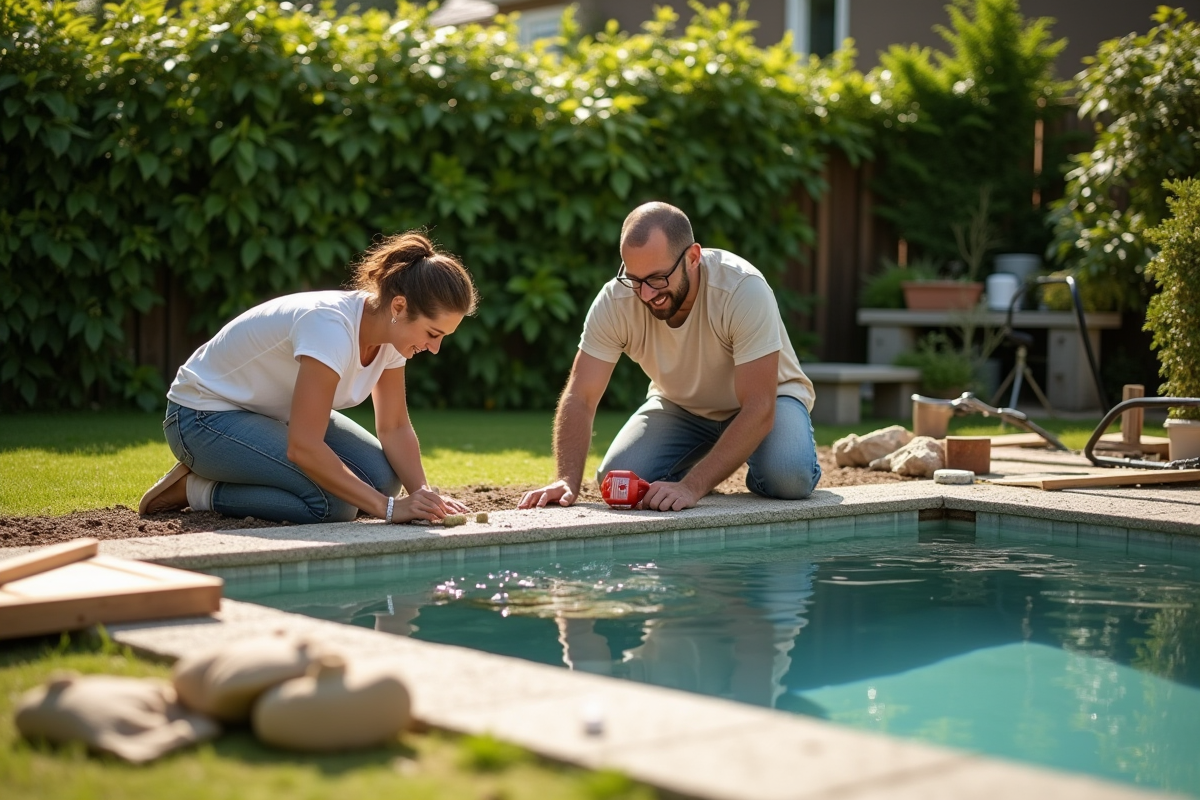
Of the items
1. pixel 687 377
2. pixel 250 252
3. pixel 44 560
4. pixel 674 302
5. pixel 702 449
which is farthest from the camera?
pixel 250 252

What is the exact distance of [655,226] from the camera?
14.4 feet

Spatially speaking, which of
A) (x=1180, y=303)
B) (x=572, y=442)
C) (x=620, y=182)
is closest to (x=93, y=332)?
(x=620, y=182)

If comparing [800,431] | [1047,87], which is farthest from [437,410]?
[1047,87]

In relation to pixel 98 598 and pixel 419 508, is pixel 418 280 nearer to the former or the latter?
pixel 419 508

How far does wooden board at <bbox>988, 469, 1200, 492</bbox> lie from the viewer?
520cm

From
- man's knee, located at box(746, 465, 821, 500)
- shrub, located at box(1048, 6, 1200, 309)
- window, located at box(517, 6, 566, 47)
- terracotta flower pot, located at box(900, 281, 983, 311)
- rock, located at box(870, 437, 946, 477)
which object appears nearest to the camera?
man's knee, located at box(746, 465, 821, 500)

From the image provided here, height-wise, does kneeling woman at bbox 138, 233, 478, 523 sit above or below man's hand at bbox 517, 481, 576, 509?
above

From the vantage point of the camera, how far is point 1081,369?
9.41 m

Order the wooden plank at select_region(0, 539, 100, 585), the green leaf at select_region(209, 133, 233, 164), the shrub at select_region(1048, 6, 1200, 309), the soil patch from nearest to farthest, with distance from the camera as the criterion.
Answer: the wooden plank at select_region(0, 539, 100, 585) → the soil patch → the green leaf at select_region(209, 133, 233, 164) → the shrub at select_region(1048, 6, 1200, 309)

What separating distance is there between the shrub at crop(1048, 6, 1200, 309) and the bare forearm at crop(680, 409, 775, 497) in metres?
5.39

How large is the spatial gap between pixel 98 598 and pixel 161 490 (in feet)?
5.41

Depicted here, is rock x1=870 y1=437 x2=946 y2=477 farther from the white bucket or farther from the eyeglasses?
the white bucket

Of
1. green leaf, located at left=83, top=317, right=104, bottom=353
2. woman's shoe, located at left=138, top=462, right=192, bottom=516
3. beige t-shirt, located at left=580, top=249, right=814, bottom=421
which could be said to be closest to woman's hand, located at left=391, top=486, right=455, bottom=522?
woman's shoe, located at left=138, top=462, right=192, bottom=516

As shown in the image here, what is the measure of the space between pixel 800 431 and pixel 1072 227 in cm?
553
